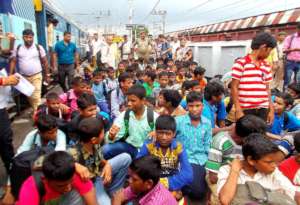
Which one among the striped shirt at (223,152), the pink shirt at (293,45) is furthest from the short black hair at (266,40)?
the pink shirt at (293,45)

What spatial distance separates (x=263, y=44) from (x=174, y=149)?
5.08 feet

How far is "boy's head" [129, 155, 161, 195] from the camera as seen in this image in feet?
6.58

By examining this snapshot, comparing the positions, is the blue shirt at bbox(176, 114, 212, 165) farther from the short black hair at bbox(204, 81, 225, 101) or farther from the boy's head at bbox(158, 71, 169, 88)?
the boy's head at bbox(158, 71, 169, 88)

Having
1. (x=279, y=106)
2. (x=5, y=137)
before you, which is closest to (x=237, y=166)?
(x=279, y=106)

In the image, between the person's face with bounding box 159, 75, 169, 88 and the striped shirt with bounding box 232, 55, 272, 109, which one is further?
the person's face with bounding box 159, 75, 169, 88

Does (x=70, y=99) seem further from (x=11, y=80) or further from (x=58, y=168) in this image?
(x=58, y=168)

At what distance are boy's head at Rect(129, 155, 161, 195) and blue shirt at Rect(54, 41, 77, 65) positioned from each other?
5638 millimetres

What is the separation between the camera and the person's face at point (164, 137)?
2662mm

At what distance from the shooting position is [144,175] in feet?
6.58

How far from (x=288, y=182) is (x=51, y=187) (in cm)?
163

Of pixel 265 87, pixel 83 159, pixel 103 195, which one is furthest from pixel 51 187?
pixel 265 87

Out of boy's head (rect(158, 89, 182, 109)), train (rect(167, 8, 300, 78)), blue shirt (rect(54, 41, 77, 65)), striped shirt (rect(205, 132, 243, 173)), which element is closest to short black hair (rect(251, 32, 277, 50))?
boy's head (rect(158, 89, 182, 109))

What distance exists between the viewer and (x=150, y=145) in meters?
2.79

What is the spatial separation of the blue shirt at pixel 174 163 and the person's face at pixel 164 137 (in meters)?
0.06
